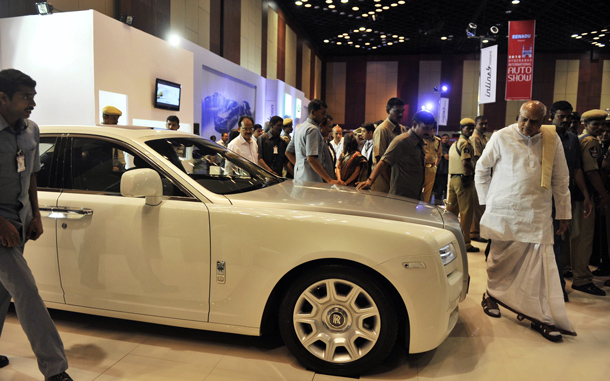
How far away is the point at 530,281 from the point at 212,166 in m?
2.43

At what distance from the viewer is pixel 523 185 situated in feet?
10.0

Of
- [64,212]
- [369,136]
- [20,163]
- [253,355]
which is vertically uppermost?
[369,136]

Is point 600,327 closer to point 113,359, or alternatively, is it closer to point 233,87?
point 113,359

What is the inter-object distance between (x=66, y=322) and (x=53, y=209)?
0.91 m

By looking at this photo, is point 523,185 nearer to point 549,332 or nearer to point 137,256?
point 549,332

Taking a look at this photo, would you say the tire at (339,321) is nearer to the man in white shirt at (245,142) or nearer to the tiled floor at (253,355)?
the tiled floor at (253,355)

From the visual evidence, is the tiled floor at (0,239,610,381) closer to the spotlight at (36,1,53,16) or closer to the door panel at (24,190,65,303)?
the door panel at (24,190,65,303)

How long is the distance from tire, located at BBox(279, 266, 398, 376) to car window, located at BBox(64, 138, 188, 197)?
135 centimetres

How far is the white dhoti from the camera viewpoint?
3.00 m

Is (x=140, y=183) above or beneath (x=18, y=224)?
above

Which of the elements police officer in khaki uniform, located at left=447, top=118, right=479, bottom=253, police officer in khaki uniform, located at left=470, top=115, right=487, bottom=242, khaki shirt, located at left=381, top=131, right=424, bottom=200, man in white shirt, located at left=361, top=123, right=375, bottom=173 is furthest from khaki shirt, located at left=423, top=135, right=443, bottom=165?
khaki shirt, located at left=381, top=131, right=424, bottom=200

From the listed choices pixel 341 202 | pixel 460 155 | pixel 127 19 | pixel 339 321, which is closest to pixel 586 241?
pixel 460 155

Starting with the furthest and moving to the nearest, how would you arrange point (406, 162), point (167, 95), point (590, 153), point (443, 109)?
1. point (443, 109)
2. point (167, 95)
3. point (406, 162)
4. point (590, 153)

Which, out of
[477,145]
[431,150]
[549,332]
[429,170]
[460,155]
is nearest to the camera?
[549,332]
